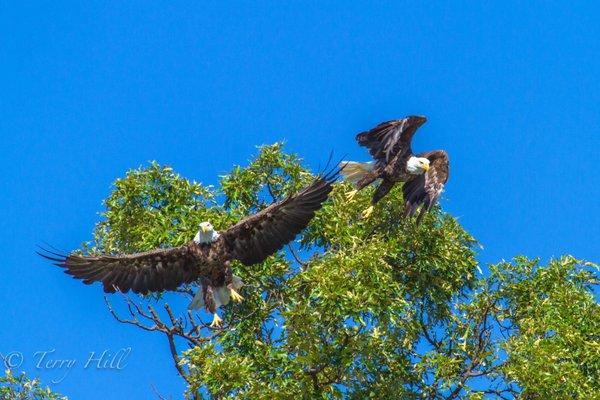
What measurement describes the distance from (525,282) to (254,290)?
323cm

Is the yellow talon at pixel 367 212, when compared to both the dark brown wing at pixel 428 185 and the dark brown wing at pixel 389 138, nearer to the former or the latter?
the dark brown wing at pixel 428 185

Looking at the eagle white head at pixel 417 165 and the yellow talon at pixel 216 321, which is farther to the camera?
the eagle white head at pixel 417 165

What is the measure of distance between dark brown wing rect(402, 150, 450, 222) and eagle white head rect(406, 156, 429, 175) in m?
0.08

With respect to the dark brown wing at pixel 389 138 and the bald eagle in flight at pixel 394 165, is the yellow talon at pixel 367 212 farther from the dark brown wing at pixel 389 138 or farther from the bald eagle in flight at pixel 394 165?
the dark brown wing at pixel 389 138

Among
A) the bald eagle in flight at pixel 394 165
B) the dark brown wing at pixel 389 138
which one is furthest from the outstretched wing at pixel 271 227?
the dark brown wing at pixel 389 138

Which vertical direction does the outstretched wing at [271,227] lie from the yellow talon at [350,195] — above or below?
below

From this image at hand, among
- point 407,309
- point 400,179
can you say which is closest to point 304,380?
point 407,309

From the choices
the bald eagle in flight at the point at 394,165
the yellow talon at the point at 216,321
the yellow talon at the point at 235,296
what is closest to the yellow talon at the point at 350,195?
the bald eagle in flight at the point at 394,165

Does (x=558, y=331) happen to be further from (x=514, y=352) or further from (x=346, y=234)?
(x=346, y=234)

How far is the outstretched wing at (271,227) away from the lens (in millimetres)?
14891

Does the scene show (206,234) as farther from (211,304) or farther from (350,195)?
(350,195)

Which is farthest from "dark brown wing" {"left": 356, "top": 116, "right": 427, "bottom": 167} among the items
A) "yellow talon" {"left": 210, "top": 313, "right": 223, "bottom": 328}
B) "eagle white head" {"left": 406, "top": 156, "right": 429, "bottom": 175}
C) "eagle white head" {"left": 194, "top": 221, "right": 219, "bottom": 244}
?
"yellow talon" {"left": 210, "top": 313, "right": 223, "bottom": 328}

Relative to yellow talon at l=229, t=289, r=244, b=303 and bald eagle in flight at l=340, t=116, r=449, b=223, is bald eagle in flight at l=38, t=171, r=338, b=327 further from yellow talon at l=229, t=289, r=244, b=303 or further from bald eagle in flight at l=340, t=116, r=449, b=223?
bald eagle in flight at l=340, t=116, r=449, b=223

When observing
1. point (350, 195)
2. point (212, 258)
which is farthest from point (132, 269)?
point (350, 195)
